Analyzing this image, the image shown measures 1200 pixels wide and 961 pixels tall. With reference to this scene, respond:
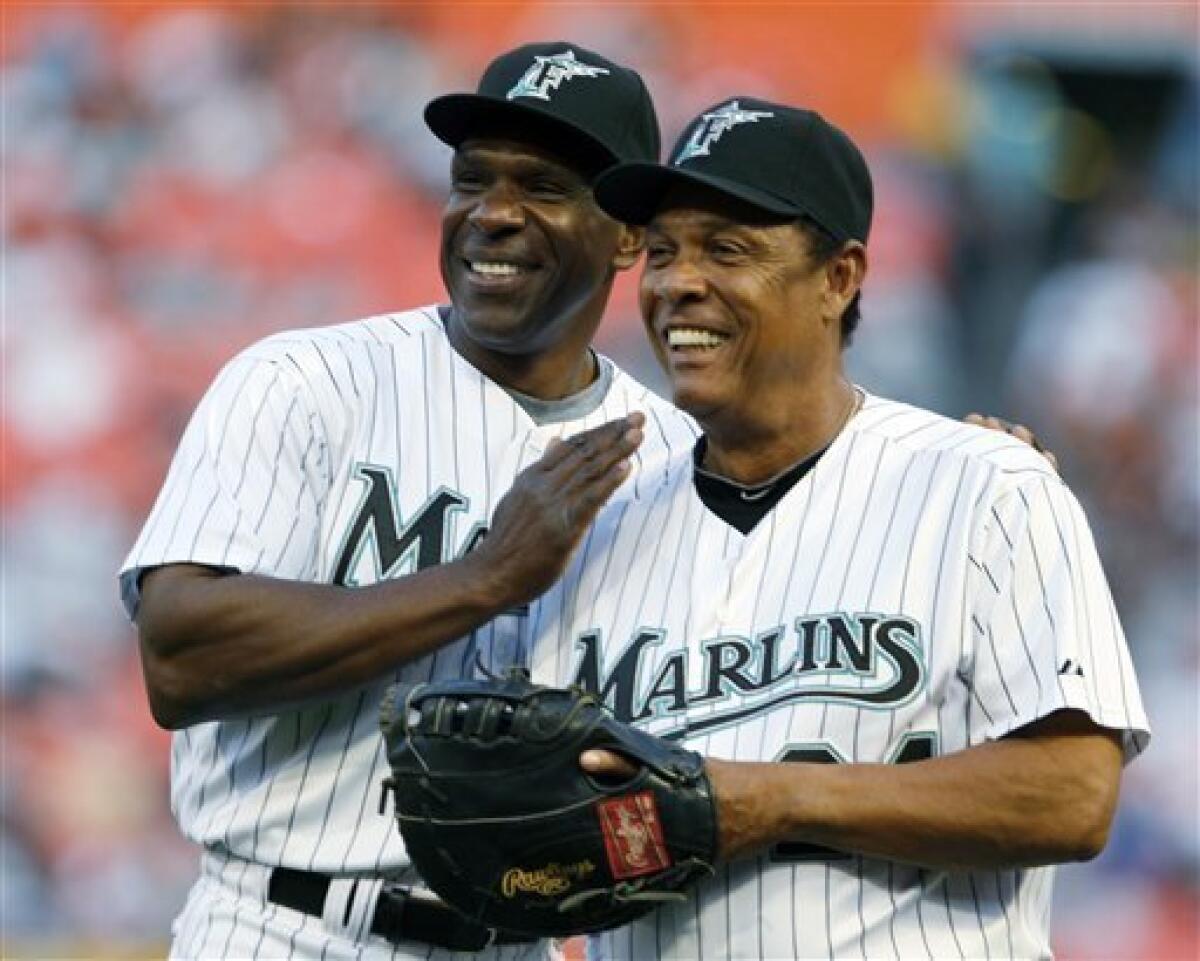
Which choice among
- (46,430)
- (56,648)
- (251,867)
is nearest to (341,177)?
(46,430)

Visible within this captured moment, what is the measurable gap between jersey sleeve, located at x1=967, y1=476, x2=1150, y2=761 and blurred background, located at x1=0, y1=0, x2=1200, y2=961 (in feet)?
14.9

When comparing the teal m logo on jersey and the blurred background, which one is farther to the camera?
the blurred background

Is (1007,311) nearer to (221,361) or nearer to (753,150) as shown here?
(221,361)

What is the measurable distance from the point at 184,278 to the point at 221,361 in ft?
1.03

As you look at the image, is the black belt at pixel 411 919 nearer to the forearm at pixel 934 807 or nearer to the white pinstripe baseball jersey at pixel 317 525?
the white pinstripe baseball jersey at pixel 317 525

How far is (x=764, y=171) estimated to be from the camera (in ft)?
9.39

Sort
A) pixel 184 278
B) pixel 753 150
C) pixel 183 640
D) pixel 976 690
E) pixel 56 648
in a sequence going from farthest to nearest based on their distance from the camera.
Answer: pixel 184 278 → pixel 56 648 → pixel 183 640 → pixel 753 150 → pixel 976 690

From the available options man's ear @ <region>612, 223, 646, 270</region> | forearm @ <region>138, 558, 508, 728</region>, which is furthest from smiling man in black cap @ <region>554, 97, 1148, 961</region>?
man's ear @ <region>612, 223, 646, 270</region>

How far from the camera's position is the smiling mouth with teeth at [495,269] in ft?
11.2

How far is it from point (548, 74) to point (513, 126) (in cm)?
11

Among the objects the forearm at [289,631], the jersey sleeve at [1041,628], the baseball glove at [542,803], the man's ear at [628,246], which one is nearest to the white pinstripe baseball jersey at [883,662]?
the jersey sleeve at [1041,628]

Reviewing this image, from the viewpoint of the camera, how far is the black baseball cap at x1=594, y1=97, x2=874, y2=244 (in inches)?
113

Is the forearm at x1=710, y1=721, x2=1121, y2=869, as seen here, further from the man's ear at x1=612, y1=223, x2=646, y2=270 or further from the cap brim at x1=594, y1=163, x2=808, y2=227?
the man's ear at x1=612, y1=223, x2=646, y2=270

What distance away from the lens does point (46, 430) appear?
734cm
